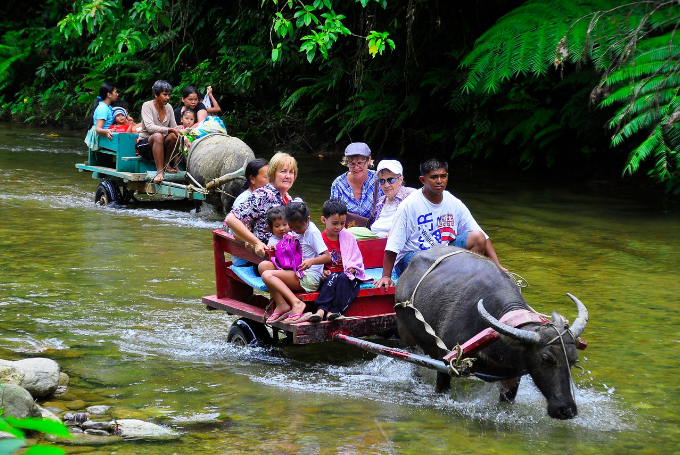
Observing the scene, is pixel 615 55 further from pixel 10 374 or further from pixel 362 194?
pixel 10 374

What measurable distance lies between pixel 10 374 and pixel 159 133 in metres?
7.61

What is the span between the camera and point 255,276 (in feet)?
21.0

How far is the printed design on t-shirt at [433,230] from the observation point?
616 cm

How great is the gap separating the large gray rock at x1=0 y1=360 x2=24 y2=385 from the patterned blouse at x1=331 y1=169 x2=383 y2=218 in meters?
3.35

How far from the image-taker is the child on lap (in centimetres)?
592

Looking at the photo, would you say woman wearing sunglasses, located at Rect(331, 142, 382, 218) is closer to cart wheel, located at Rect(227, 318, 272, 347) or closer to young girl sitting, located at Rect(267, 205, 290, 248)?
young girl sitting, located at Rect(267, 205, 290, 248)

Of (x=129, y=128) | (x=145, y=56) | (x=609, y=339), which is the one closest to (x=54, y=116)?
(x=145, y=56)

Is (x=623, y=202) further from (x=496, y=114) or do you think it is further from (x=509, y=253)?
(x=509, y=253)

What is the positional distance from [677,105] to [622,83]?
3.74 feet

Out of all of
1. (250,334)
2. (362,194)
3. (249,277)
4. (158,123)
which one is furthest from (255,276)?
(158,123)

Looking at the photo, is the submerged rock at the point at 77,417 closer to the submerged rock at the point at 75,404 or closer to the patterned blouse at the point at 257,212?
the submerged rock at the point at 75,404

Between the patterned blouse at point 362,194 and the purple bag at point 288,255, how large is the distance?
150cm

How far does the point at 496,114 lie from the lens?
15.9 m

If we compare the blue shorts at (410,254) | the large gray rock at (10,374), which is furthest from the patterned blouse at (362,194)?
the large gray rock at (10,374)
